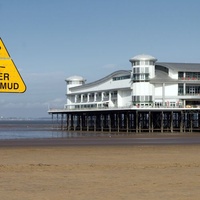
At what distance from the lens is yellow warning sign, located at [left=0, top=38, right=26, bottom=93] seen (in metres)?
5.43

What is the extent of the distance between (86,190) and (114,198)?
56.2 inches

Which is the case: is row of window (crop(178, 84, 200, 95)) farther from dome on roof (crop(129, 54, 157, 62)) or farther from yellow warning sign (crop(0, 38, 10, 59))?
yellow warning sign (crop(0, 38, 10, 59))

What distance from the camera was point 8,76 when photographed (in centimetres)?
550

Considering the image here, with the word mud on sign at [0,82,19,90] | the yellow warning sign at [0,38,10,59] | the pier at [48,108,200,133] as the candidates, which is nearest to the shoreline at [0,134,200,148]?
the pier at [48,108,200,133]

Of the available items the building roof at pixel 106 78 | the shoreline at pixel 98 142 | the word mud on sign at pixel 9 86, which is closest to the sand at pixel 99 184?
the word mud on sign at pixel 9 86

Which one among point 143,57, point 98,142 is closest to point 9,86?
point 98,142

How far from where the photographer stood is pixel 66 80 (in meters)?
97.4

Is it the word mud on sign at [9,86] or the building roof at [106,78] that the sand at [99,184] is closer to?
the word mud on sign at [9,86]

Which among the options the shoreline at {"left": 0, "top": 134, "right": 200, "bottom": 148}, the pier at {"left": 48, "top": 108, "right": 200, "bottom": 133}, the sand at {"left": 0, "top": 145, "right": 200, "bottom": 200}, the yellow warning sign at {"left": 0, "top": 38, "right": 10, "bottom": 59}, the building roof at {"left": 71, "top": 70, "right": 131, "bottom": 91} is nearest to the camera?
the yellow warning sign at {"left": 0, "top": 38, "right": 10, "bottom": 59}

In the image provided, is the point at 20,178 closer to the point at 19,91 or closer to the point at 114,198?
the point at 114,198

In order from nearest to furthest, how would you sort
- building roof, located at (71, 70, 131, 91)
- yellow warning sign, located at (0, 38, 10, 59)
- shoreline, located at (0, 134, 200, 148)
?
yellow warning sign, located at (0, 38, 10, 59)
shoreline, located at (0, 134, 200, 148)
building roof, located at (71, 70, 131, 91)

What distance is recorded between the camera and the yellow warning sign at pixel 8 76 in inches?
214

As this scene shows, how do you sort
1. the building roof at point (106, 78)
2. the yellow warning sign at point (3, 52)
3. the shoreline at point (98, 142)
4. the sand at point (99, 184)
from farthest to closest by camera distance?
the building roof at point (106, 78), the shoreline at point (98, 142), the sand at point (99, 184), the yellow warning sign at point (3, 52)

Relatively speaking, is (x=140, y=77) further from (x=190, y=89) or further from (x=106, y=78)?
(x=106, y=78)
